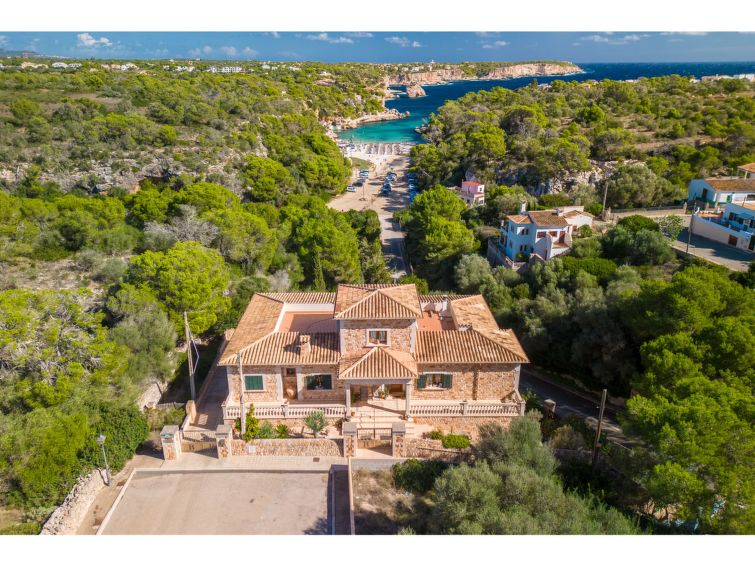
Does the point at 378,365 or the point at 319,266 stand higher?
the point at 378,365

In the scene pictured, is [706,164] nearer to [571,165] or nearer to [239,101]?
[571,165]

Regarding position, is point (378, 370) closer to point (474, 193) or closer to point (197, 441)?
point (197, 441)

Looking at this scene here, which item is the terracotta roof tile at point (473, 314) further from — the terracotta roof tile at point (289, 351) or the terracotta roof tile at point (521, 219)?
the terracotta roof tile at point (521, 219)

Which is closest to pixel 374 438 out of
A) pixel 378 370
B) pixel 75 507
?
pixel 378 370

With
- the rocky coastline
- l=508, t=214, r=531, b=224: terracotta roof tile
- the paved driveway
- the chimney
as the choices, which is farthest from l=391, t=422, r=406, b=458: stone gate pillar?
the rocky coastline

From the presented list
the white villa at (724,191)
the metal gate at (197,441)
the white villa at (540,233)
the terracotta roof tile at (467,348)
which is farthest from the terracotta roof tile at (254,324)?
the white villa at (724,191)

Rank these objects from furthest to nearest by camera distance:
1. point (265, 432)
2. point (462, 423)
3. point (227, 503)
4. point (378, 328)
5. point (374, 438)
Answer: point (378, 328) < point (462, 423) < point (265, 432) < point (374, 438) < point (227, 503)
